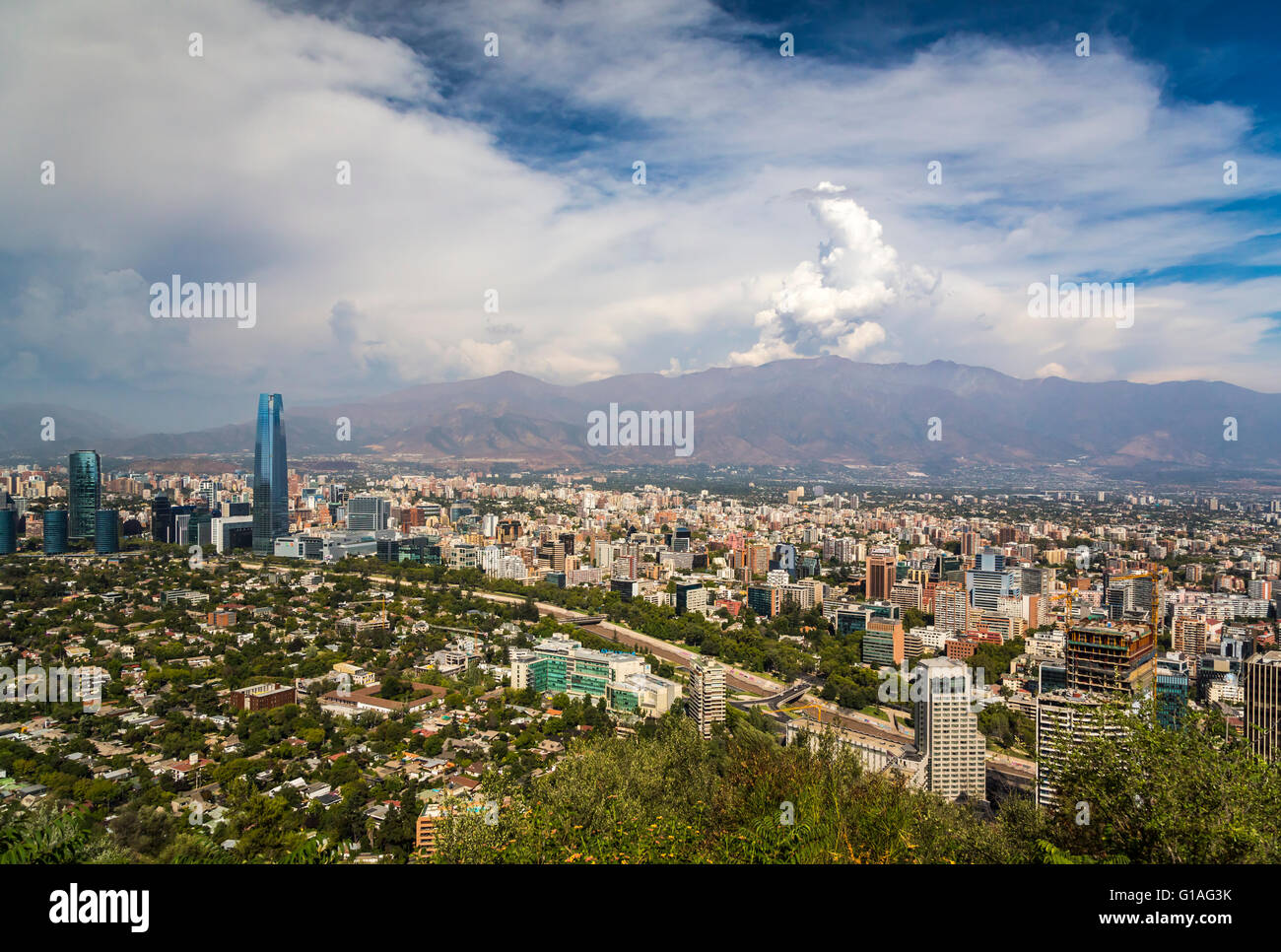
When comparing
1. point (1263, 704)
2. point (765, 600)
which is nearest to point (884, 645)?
point (765, 600)

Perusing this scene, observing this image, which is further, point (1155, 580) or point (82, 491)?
point (1155, 580)

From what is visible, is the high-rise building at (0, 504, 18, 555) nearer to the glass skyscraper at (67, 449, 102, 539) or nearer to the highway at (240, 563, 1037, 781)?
the glass skyscraper at (67, 449, 102, 539)

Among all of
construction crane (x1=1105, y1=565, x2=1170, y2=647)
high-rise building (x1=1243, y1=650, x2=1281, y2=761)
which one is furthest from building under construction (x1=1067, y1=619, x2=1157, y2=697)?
construction crane (x1=1105, y1=565, x2=1170, y2=647)

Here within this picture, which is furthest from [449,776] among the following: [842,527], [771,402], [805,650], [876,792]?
[771,402]

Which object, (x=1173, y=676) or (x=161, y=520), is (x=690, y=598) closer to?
(x=1173, y=676)

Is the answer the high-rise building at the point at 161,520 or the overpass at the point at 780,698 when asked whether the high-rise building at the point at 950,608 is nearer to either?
the overpass at the point at 780,698
